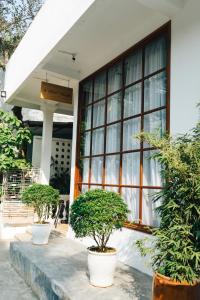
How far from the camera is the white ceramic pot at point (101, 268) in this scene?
2.99 m

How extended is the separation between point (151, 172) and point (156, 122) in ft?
2.01

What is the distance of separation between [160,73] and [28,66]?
2.85m

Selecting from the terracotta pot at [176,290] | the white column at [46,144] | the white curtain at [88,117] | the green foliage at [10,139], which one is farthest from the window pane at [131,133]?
the white column at [46,144]

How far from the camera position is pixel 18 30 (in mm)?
9914

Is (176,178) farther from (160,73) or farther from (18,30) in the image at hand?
(18,30)

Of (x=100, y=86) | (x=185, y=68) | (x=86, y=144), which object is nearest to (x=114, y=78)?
(x=100, y=86)

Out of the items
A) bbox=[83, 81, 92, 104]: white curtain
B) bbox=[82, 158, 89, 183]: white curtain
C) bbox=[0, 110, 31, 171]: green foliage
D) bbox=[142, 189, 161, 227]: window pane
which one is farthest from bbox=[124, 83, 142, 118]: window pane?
bbox=[0, 110, 31, 171]: green foliage

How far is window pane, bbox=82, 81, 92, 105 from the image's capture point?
17.8 ft

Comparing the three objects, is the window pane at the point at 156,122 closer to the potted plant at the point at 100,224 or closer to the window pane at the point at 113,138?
the window pane at the point at 113,138

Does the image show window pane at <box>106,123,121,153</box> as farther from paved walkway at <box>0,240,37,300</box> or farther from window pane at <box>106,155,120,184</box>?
paved walkway at <box>0,240,37,300</box>

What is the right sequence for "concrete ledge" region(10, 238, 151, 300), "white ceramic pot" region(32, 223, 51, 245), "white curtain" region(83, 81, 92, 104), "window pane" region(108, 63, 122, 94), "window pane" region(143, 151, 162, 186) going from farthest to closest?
"white curtain" region(83, 81, 92, 104), "white ceramic pot" region(32, 223, 51, 245), "window pane" region(108, 63, 122, 94), "window pane" region(143, 151, 162, 186), "concrete ledge" region(10, 238, 151, 300)

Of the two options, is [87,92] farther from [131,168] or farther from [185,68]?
[185,68]

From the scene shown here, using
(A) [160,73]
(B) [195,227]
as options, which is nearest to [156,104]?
(A) [160,73]

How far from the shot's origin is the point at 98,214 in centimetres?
296
